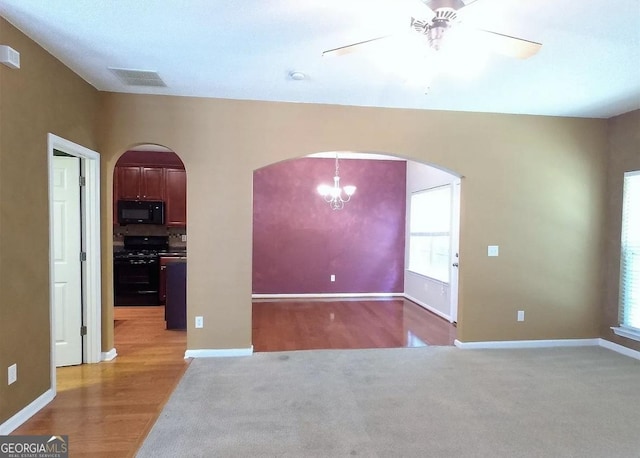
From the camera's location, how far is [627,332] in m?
3.71

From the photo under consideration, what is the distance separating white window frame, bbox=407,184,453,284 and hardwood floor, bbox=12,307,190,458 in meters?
3.90

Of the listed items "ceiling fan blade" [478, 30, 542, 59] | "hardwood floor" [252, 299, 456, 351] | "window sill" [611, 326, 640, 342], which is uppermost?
"ceiling fan blade" [478, 30, 542, 59]

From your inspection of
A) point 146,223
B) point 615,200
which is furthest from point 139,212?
point 615,200

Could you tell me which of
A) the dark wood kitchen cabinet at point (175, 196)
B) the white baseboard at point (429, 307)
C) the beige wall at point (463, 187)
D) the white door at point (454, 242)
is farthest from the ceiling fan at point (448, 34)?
the dark wood kitchen cabinet at point (175, 196)

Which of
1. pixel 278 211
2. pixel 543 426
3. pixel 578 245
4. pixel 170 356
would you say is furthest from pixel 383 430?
pixel 278 211

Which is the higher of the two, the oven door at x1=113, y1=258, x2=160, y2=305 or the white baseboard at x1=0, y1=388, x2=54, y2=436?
the oven door at x1=113, y1=258, x2=160, y2=305

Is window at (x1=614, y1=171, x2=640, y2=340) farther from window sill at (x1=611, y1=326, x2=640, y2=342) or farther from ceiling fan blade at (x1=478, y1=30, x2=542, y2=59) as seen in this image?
ceiling fan blade at (x1=478, y1=30, x2=542, y2=59)

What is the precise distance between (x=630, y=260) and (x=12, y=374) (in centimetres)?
571

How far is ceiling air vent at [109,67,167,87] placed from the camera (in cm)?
292

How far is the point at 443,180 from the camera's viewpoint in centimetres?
540

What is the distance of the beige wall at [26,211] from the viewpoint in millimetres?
2180

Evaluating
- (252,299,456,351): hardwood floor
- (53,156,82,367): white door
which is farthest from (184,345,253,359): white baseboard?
(53,156,82,367): white door

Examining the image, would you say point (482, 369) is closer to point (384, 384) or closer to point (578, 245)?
point (384, 384)

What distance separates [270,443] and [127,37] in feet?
9.47
